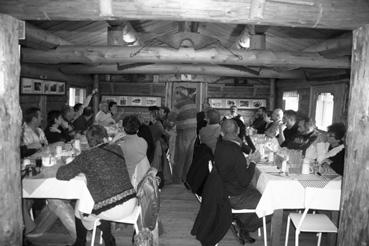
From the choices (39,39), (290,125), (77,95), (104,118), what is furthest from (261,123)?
(77,95)

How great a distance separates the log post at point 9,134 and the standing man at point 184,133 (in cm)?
374

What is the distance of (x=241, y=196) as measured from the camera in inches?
153

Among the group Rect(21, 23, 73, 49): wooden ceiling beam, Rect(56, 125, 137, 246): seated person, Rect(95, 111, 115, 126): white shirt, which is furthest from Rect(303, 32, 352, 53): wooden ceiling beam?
Rect(21, 23, 73, 49): wooden ceiling beam

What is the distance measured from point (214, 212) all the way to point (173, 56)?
373 cm

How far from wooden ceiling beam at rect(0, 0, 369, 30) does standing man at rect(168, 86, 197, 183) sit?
3584 millimetres

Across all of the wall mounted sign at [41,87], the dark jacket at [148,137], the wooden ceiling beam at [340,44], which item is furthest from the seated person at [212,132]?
the wall mounted sign at [41,87]

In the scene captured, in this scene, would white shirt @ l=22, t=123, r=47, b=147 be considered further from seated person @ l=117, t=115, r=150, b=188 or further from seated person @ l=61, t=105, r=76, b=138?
seated person @ l=117, t=115, r=150, b=188

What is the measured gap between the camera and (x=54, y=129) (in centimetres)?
564

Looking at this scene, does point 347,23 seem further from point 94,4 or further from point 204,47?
point 204,47

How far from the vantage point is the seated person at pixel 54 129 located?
18.3ft

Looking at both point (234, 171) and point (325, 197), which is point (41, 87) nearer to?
point (234, 171)

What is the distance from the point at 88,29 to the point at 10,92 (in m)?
5.14

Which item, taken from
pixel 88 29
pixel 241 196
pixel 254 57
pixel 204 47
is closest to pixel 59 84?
pixel 88 29

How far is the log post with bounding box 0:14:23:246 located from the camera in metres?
3.02
